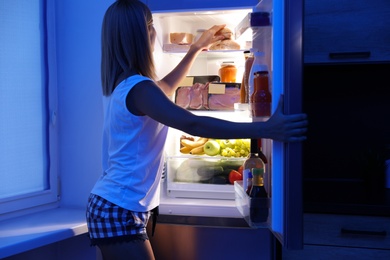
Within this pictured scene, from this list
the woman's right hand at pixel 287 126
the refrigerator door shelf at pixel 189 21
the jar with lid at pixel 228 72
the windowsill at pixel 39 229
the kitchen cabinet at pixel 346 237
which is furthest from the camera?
the jar with lid at pixel 228 72

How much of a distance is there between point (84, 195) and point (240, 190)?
0.82 m

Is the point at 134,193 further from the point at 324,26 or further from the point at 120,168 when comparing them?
the point at 324,26

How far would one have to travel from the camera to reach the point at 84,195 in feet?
7.20

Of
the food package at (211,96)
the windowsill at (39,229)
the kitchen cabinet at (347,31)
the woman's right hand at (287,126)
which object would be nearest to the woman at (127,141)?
the windowsill at (39,229)

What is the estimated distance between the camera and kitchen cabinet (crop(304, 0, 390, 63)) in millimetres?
2010

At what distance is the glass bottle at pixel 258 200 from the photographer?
1.60m

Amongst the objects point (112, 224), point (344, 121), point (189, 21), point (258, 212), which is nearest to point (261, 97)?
point (258, 212)

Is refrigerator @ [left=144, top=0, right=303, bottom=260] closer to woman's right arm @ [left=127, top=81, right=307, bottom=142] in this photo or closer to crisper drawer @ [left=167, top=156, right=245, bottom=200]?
crisper drawer @ [left=167, top=156, right=245, bottom=200]

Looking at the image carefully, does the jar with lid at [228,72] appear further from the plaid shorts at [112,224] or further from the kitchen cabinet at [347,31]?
the plaid shorts at [112,224]

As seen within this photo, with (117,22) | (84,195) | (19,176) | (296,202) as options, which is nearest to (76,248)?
(84,195)

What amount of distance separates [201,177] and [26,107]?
2.84 feet

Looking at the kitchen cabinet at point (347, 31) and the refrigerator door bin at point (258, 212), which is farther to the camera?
the kitchen cabinet at point (347, 31)

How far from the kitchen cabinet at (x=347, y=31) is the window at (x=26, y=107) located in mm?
1223

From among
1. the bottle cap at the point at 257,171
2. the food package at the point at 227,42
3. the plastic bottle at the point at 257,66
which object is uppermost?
the food package at the point at 227,42
